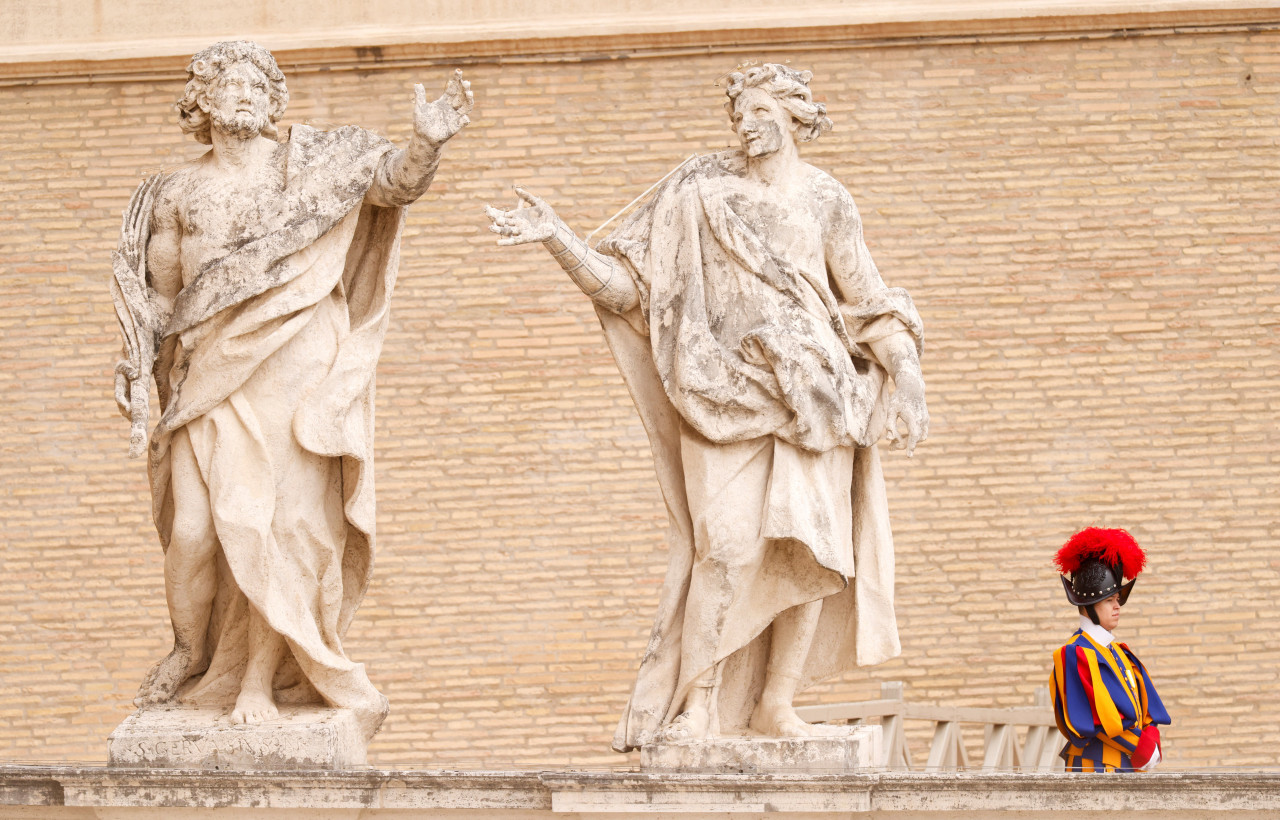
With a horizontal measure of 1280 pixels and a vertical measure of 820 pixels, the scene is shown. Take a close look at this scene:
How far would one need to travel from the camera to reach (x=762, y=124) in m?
5.78

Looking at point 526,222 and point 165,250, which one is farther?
point 165,250

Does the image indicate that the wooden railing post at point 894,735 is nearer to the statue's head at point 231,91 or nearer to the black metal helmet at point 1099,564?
the black metal helmet at point 1099,564

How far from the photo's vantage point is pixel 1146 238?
10305 millimetres

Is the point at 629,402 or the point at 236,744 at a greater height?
the point at 629,402

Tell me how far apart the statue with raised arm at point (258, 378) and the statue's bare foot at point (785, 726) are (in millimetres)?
1139

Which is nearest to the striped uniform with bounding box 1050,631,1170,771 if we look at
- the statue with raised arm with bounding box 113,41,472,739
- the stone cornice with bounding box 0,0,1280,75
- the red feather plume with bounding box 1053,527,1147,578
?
the red feather plume with bounding box 1053,527,1147,578

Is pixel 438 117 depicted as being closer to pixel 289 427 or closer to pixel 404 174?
pixel 404 174

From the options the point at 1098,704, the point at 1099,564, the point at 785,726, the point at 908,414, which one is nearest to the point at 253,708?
the point at 785,726

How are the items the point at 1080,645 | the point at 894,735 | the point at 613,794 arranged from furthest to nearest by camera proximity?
the point at 894,735 < the point at 1080,645 < the point at 613,794

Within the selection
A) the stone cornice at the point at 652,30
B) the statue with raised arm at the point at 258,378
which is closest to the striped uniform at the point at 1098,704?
the statue with raised arm at the point at 258,378

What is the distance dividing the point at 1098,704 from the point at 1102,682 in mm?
72

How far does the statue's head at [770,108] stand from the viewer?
5781 millimetres

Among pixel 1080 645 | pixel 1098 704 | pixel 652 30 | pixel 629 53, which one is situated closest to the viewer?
pixel 1098 704

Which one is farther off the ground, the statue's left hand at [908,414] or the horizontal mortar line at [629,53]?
the horizontal mortar line at [629,53]
